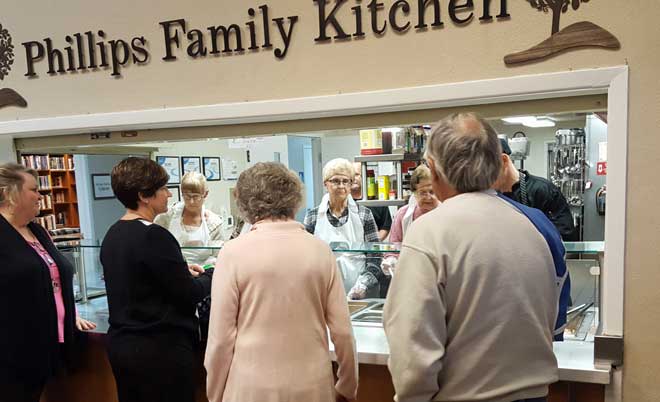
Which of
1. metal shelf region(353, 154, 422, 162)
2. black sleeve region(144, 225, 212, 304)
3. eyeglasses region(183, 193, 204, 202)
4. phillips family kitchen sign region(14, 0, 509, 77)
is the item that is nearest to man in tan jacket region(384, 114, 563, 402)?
phillips family kitchen sign region(14, 0, 509, 77)

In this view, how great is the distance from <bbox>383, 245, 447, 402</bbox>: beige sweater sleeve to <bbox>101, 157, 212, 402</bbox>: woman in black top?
0.93 metres

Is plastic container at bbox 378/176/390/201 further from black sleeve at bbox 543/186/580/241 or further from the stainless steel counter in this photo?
the stainless steel counter

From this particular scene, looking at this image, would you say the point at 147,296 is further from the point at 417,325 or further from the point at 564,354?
the point at 564,354

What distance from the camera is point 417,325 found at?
1.26 m

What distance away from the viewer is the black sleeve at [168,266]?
183 centimetres

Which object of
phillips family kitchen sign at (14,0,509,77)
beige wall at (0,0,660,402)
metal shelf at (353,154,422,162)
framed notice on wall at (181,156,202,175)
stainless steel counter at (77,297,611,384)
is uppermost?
phillips family kitchen sign at (14,0,509,77)

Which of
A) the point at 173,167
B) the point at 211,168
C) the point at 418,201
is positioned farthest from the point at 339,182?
the point at 211,168

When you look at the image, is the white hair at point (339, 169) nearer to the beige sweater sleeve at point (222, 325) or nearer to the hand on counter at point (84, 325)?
the hand on counter at point (84, 325)

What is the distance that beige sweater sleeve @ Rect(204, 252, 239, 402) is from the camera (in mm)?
1570

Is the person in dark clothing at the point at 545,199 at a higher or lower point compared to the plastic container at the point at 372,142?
lower

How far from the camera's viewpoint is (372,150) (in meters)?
4.57

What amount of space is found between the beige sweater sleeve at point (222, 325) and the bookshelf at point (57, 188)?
884 centimetres

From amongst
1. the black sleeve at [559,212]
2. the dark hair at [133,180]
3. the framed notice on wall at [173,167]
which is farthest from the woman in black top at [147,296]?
the framed notice on wall at [173,167]

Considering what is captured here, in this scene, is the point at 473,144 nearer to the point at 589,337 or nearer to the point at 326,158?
the point at 589,337
